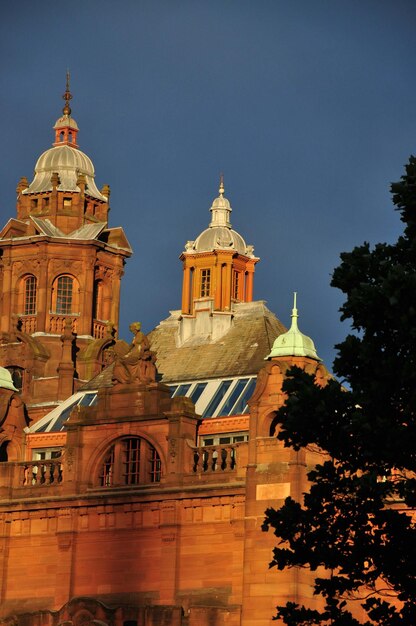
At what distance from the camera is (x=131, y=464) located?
345ft

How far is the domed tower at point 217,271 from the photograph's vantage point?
4483 inches

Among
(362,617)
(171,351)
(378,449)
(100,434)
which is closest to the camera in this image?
(378,449)

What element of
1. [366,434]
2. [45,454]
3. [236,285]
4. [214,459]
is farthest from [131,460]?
[366,434]

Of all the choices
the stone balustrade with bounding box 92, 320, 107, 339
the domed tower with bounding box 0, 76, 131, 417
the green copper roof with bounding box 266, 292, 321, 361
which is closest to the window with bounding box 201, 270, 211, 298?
the domed tower with bounding box 0, 76, 131, 417

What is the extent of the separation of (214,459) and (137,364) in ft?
19.9

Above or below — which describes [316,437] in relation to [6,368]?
below

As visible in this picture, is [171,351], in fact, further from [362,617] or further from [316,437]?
[316,437]

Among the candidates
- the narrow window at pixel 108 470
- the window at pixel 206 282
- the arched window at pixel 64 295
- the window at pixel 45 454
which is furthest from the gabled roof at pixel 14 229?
the narrow window at pixel 108 470

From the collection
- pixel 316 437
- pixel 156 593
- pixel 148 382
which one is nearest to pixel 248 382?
pixel 148 382

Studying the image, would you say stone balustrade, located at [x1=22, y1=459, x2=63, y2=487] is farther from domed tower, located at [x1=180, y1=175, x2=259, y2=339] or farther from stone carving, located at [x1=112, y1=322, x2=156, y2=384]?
domed tower, located at [x1=180, y1=175, x2=259, y2=339]

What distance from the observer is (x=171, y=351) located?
4481 inches

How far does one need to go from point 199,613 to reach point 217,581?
201 cm

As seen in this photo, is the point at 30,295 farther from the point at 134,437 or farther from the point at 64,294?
the point at 134,437

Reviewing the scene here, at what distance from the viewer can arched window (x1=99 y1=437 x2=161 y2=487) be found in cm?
10425
